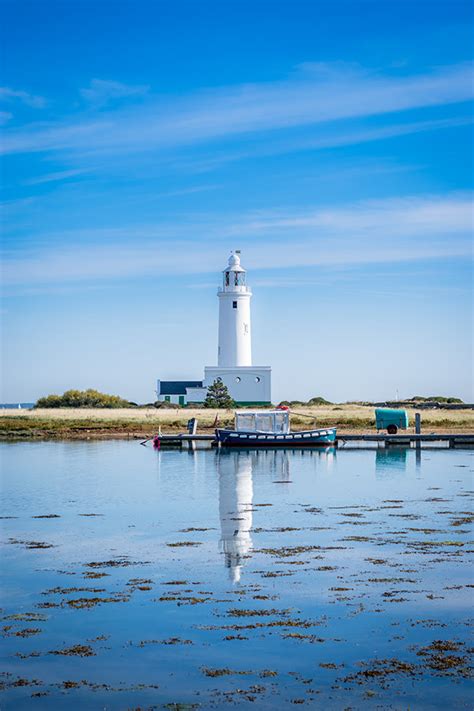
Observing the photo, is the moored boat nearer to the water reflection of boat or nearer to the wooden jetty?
the wooden jetty

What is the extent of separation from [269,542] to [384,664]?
964cm

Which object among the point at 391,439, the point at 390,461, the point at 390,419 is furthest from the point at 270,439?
the point at 390,419

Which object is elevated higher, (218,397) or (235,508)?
(218,397)

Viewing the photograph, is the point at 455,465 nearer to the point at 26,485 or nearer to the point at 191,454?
the point at 191,454

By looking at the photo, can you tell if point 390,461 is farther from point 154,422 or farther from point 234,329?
point 234,329

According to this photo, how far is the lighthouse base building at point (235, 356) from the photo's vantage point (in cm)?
8469

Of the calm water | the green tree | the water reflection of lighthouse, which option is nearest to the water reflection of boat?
the water reflection of lighthouse

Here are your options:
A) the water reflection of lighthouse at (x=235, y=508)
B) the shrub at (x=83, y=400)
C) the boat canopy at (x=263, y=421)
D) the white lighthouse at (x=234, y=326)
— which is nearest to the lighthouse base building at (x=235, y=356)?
the white lighthouse at (x=234, y=326)

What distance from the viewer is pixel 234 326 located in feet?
284

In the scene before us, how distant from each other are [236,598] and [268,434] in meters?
37.1

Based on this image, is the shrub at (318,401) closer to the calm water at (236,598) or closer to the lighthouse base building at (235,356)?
the lighthouse base building at (235,356)

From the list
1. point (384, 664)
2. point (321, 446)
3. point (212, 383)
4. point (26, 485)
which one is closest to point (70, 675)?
point (384, 664)

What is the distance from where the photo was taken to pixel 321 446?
53.6 metres

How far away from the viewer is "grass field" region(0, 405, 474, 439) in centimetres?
6562
